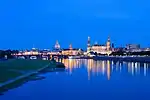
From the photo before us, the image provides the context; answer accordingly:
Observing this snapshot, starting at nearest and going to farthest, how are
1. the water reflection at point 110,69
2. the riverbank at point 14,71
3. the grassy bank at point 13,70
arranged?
1. the riverbank at point 14,71
2. the grassy bank at point 13,70
3. the water reflection at point 110,69

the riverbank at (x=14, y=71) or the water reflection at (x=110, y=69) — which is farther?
the water reflection at (x=110, y=69)

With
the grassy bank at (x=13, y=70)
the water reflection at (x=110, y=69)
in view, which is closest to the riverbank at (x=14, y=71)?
the grassy bank at (x=13, y=70)

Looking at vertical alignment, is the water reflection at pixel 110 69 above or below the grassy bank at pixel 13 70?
below

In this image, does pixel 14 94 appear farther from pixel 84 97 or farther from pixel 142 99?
pixel 142 99

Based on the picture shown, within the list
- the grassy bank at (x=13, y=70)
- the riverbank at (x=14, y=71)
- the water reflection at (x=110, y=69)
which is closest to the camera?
the riverbank at (x=14, y=71)

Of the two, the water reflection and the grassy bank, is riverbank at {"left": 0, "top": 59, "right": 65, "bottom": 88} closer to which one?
the grassy bank

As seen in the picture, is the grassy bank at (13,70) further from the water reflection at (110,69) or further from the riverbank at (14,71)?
the water reflection at (110,69)

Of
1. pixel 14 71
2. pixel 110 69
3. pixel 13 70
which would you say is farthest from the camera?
pixel 110 69

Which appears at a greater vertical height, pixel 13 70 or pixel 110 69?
pixel 13 70

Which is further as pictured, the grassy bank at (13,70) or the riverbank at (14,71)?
the grassy bank at (13,70)

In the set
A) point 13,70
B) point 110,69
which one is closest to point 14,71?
point 13,70

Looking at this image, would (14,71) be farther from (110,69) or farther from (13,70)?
(110,69)

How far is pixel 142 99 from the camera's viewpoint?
25391 millimetres

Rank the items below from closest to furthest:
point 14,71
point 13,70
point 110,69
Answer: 1. point 14,71
2. point 13,70
3. point 110,69
